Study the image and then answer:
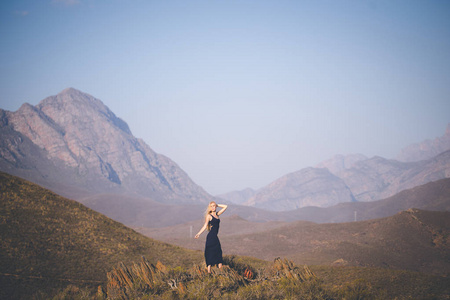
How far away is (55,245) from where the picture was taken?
18906 millimetres

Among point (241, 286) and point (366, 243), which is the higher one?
point (241, 286)

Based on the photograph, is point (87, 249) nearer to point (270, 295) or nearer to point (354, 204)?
point (270, 295)

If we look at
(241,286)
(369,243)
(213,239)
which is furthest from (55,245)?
(369,243)

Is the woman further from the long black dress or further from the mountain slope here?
the mountain slope

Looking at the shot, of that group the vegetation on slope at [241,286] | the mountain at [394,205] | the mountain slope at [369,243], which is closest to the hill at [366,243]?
the mountain slope at [369,243]

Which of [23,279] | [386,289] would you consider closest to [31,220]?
[23,279]

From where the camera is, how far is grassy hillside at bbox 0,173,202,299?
15523mm

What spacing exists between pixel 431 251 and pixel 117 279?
3321cm

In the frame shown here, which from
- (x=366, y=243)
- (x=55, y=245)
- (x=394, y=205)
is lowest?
(x=394, y=205)

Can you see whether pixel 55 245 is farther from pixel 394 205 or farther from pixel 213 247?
pixel 394 205

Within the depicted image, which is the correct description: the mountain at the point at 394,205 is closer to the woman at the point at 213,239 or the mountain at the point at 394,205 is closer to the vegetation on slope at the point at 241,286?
the vegetation on slope at the point at 241,286

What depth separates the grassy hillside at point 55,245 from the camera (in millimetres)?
15523

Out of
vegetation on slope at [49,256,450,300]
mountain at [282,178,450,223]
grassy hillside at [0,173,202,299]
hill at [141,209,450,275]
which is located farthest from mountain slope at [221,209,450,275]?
mountain at [282,178,450,223]

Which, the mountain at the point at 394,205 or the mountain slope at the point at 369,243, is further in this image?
the mountain at the point at 394,205
